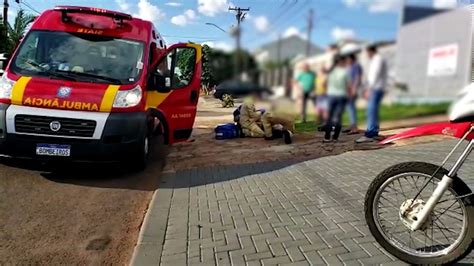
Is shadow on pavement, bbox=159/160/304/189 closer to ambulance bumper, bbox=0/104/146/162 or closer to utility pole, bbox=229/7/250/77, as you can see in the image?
ambulance bumper, bbox=0/104/146/162

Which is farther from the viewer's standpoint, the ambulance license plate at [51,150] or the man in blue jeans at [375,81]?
the ambulance license plate at [51,150]

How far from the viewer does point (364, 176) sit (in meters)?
5.74

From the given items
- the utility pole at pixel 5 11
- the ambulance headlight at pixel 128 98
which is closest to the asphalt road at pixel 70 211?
the ambulance headlight at pixel 128 98

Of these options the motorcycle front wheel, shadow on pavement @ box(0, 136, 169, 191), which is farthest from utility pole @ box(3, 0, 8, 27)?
the motorcycle front wheel

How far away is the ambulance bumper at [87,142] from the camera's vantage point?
5609 mm

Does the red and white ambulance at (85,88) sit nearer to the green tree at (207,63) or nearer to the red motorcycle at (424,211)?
the red motorcycle at (424,211)

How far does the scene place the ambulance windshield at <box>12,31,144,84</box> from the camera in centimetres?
603

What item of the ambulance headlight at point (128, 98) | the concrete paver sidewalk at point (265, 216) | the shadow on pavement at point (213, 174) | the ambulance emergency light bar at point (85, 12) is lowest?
the shadow on pavement at point (213, 174)

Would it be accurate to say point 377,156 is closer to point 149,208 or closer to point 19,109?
point 149,208

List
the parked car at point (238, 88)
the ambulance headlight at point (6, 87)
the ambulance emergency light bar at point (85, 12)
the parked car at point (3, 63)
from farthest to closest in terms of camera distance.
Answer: the parked car at point (3, 63), the ambulance headlight at point (6, 87), the ambulance emergency light bar at point (85, 12), the parked car at point (238, 88)

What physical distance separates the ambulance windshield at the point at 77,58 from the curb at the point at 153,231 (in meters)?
1.96

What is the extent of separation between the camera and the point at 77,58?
6.20 m

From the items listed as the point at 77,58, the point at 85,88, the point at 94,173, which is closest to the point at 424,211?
the point at 85,88

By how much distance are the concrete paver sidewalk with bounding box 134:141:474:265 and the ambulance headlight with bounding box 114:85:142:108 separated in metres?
1.19
